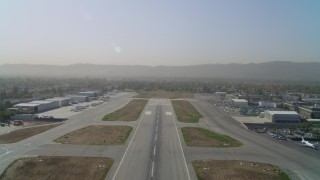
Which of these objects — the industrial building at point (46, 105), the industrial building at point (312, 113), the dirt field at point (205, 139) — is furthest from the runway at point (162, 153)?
the industrial building at point (312, 113)

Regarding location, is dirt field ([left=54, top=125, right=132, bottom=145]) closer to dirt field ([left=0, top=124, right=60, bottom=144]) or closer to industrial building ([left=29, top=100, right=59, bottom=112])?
dirt field ([left=0, top=124, right=60, bottom=144])

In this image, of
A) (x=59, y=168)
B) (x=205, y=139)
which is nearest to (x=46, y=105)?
(x=205, y=139)

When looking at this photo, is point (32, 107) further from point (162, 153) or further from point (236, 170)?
point (236, 170)

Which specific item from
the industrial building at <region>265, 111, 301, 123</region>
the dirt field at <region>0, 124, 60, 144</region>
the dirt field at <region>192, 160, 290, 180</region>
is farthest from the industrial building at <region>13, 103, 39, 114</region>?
the industrial building at <region>265, 111, 301, 123</region>

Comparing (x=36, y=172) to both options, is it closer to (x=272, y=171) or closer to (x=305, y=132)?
(x=272, y=171)

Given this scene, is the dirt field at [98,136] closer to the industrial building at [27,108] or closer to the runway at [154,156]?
the runway at [154,156]

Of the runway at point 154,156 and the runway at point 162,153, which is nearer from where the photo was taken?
the runway at point 154,156
